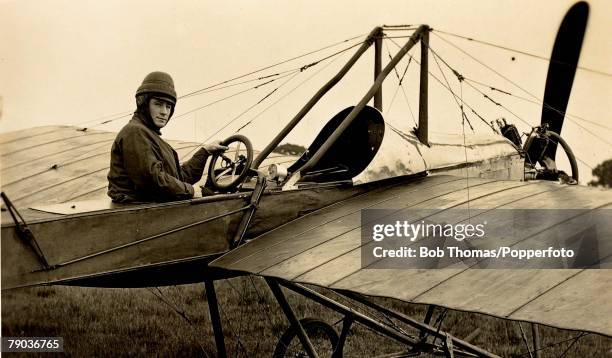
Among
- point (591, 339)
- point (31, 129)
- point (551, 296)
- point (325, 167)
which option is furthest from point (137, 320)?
point (551, 296)

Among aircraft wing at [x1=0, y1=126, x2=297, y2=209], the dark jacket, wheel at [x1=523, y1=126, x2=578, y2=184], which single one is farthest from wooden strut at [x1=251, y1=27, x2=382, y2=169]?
wheel at [x1=523, y1=126, x2=578, y2=184]

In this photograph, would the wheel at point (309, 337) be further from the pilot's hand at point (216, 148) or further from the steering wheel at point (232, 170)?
the pilot's hand at point (216, 148)

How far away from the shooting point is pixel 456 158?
229 inches

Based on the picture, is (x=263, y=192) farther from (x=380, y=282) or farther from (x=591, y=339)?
(x=591, y=339)

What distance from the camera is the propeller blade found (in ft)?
19.0

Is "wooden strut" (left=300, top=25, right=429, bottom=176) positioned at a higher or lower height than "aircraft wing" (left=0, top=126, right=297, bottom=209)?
higher

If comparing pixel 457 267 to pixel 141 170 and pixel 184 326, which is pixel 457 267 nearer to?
pixel 141 170

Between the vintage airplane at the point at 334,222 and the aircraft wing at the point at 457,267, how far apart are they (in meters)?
0.01

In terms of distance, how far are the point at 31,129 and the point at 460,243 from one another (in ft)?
17.0

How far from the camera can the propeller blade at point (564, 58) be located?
5803mm

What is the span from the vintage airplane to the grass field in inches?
61.0
